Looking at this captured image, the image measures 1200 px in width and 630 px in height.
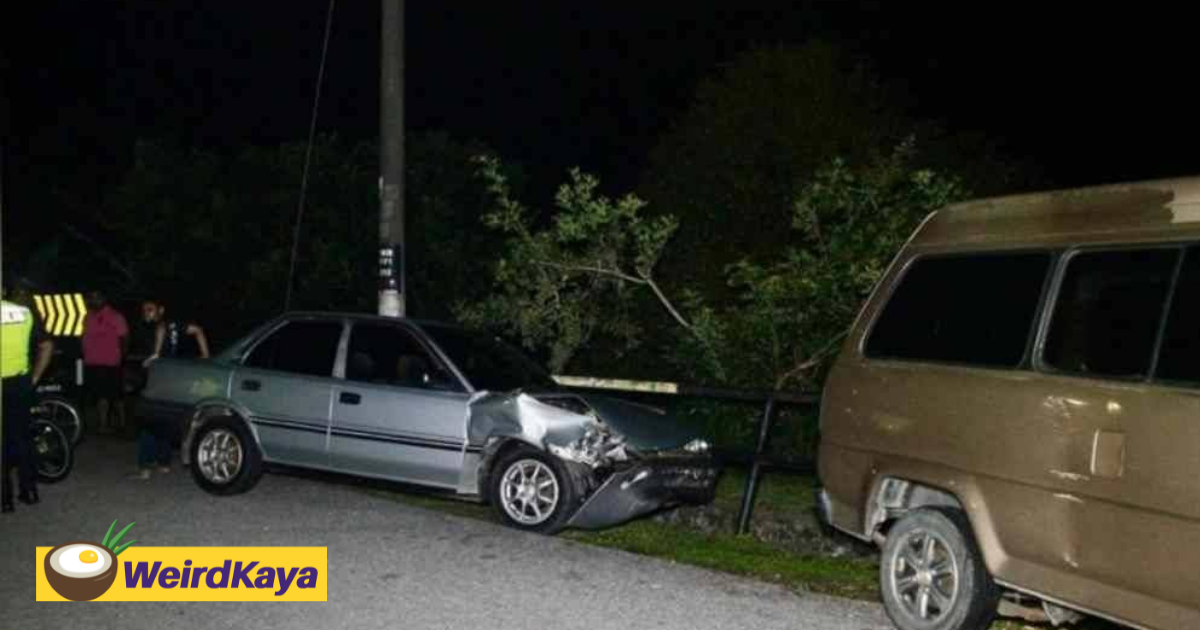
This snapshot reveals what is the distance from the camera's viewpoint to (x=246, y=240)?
1825 centimetres

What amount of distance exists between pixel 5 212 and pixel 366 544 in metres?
24.4

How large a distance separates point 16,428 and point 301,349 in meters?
2.19

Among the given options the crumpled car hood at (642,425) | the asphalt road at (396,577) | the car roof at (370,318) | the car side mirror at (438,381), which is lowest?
the asphalt road at (396,577)

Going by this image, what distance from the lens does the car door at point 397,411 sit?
9836mm

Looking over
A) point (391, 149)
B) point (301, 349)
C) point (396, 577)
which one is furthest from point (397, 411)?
point (391, 149)

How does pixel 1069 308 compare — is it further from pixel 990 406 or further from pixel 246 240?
pixel 246 240

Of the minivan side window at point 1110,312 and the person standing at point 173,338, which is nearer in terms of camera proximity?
the minivan side window at point 1110,312

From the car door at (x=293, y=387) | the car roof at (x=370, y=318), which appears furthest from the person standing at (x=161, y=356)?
the car roof at (x=370, y=318)

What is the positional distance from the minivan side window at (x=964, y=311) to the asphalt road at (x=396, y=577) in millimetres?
1515

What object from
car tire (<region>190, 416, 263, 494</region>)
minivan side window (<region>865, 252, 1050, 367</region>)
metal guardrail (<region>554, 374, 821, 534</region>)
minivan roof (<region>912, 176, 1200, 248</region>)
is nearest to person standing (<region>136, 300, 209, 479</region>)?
car tire (<region>190, 416, 263, 494</region>)

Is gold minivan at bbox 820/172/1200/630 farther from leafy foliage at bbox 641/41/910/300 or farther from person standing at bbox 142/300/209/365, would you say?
person standing at bbox 142/300/209/365

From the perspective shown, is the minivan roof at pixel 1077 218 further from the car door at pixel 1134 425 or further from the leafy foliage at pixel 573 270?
the leafy foliage at pixel 573 270

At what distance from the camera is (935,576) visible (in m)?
6.57

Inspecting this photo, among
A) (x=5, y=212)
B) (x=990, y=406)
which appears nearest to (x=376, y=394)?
(x=990, y=406)
